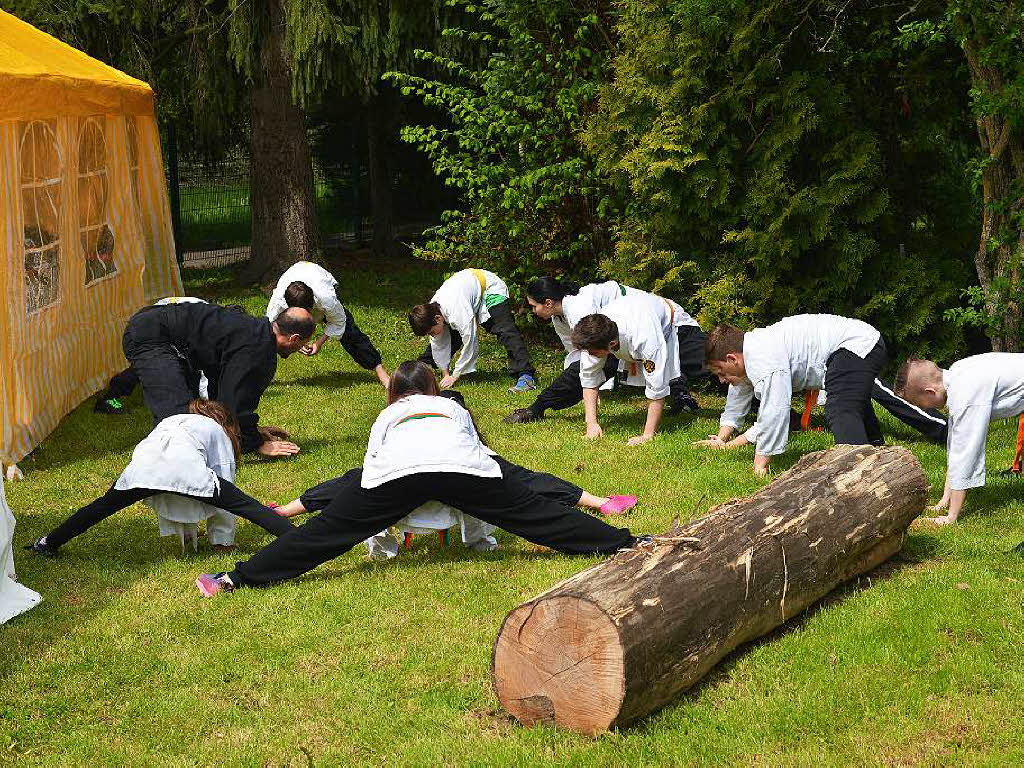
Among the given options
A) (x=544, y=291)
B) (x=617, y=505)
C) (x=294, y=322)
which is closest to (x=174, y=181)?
(x=544, y=291)

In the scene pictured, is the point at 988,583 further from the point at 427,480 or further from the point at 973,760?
the point at 427,480

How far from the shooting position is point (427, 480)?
536 centimetres

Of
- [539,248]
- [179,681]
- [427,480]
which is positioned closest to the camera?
[179,681]

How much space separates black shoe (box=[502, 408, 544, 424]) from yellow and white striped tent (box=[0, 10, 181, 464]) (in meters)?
3.67

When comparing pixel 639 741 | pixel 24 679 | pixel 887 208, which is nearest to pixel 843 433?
pixel 639 741

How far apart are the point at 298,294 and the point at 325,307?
17.9 inches

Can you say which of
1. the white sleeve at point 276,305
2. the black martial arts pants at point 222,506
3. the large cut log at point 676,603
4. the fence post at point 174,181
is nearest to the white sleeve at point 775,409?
the large cut log at point 676,603

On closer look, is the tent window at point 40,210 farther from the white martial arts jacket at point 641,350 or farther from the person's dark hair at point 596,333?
the white martial arts jacket at point 641,350

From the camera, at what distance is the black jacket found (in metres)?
8.01

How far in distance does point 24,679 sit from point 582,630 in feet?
8.04

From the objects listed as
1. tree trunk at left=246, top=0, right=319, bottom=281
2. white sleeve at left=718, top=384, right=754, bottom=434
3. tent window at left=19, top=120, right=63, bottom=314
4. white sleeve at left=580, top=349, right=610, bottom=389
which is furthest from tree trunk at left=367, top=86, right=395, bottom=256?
white sleeve at left=718, top=384, right=754, bottom=434

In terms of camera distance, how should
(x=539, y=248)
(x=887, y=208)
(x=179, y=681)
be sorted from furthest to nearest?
(x=539, y=248)
(x=887, y=208)
(x=179, y=681)

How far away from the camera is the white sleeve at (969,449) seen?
609 cm

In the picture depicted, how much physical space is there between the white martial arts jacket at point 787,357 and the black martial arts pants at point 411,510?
5.90 ft
